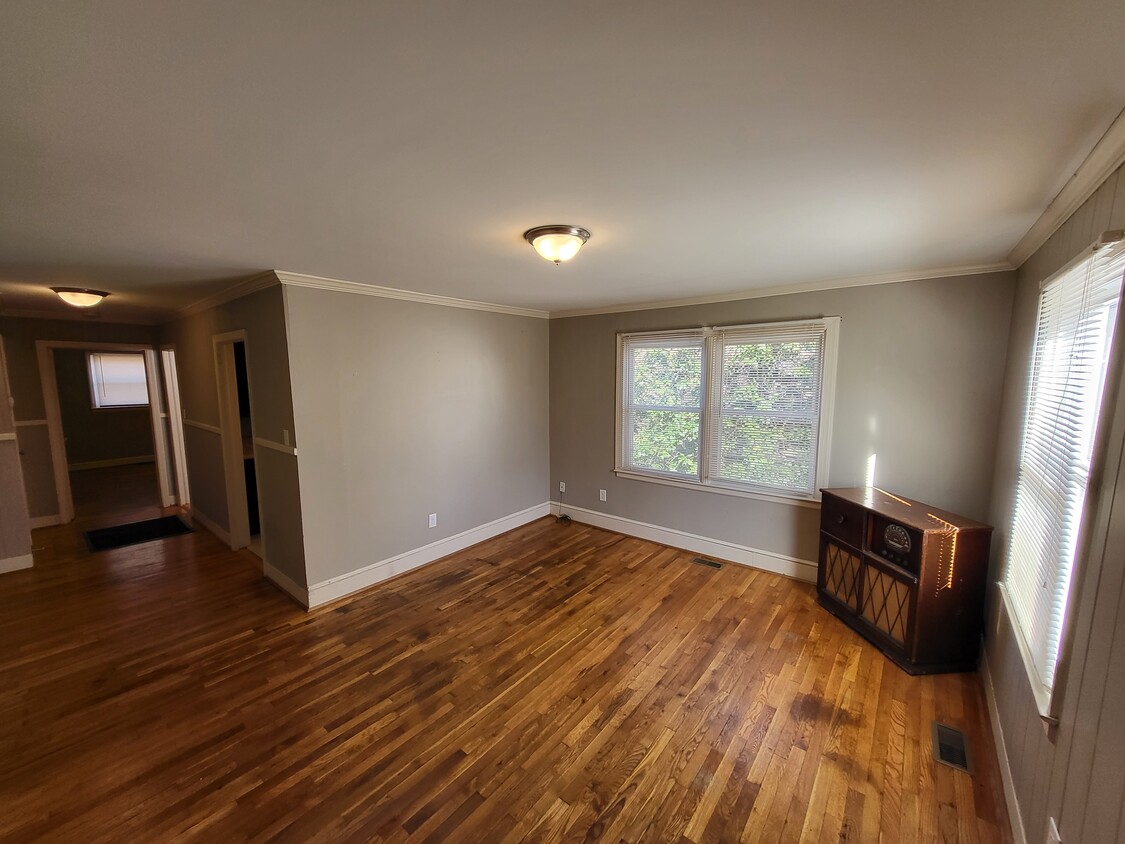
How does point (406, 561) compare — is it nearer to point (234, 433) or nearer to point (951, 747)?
point (234, 433)

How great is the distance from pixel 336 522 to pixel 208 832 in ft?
6.12

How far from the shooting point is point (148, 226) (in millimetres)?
1965

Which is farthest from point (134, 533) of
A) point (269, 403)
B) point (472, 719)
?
point (472, 719)

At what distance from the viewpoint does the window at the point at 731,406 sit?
3395 millimetres

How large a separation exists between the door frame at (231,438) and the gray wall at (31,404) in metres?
2.48

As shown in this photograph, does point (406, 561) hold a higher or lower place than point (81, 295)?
lower

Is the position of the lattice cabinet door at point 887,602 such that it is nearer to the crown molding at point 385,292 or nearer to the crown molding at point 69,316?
the crown molding at point 385,292

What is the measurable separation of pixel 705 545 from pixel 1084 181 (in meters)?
3.30

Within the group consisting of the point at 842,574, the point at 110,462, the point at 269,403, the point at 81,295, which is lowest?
the point at 110,462

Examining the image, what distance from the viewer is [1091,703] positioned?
1.15 meters

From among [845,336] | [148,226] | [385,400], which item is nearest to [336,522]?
[385,400]

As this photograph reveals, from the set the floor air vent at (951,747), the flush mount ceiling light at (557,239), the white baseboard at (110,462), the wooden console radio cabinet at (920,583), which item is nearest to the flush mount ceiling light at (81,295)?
the flush mount ceiling light at (557,239)

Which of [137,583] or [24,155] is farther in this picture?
[137,583]

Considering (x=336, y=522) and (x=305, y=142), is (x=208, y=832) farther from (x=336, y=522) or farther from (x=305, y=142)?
(x=305, y=142)
